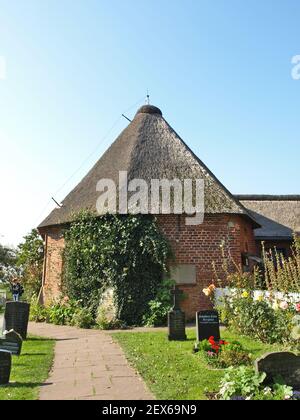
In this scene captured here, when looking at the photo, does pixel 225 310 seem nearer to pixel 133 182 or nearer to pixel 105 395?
pixel 133 182

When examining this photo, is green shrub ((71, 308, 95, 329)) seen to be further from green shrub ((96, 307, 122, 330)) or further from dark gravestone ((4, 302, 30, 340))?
dark gravestone ((4, 302, 30, 340))

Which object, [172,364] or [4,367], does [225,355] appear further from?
[4,367]

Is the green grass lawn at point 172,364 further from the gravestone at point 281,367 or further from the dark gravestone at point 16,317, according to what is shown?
the dark gravestone at point 16,317

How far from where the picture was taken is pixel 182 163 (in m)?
15.4

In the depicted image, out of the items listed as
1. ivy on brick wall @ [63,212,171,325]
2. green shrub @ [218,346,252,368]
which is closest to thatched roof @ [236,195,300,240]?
ivy on brick wall @ [63,212,171,325]

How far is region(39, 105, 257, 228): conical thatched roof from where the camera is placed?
14.6 metres

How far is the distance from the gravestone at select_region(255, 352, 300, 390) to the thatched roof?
1565cm

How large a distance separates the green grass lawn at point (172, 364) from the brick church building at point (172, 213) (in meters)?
3.23

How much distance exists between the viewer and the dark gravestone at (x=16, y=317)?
34.1 feet

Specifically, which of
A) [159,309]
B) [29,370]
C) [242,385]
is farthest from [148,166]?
[242,385]

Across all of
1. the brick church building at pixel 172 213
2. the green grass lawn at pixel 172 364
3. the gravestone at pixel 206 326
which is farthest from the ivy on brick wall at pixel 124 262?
the gravestone at pixel 206 326

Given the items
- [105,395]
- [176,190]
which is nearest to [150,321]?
[176,190]

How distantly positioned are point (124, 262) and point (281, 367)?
8.16 meters

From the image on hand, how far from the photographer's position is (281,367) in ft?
17.7
